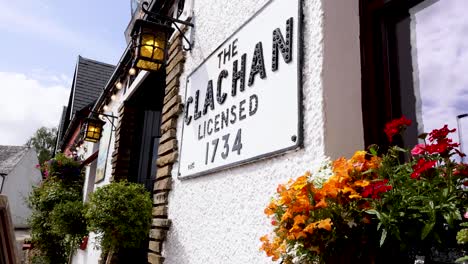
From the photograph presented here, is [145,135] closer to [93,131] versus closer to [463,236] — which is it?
[93,131]

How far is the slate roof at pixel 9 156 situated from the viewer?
1013 inches

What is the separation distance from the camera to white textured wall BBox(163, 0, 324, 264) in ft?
5.83

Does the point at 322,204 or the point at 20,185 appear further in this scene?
the point at 20,185

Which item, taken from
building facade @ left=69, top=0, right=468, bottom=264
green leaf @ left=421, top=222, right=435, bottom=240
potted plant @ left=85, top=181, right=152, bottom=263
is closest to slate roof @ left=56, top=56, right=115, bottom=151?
potted plant @ left=85, top=181, right=152, bottom=263

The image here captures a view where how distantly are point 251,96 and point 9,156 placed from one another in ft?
101

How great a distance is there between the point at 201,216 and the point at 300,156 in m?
1.15

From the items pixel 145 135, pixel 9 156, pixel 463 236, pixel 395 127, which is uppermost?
pixel 9 156

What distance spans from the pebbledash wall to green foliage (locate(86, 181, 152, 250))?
4.89 ft

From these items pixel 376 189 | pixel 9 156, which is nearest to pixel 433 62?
pixel 376 189

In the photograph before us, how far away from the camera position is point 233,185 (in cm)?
229

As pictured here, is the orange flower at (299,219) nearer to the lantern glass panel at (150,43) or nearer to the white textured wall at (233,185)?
the white textured wall at (233,185)

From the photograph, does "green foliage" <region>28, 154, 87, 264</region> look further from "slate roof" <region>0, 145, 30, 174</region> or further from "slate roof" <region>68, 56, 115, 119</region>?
"slate roof" <region>0, 145, 30, 174</region>

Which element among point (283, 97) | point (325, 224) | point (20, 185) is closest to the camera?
point (325, 224)

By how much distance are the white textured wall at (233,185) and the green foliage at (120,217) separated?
3.44 feet
